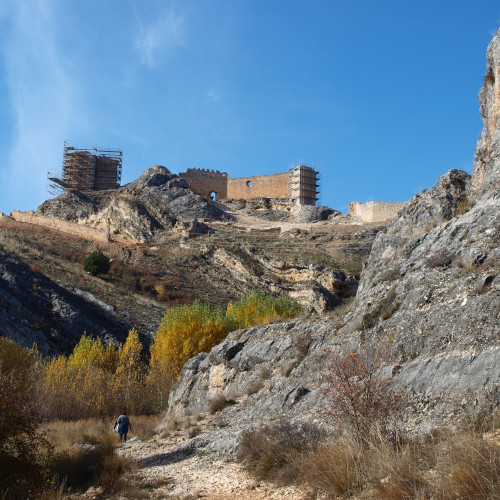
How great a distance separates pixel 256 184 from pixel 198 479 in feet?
178

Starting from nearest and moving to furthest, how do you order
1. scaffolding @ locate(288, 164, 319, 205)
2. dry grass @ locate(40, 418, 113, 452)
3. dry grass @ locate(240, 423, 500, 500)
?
dry grass @ locate(240, 423, 500, 500)
dry grass @ locate(40, 418, 113, 452)
scaffolding @ locate(288, 164, 319, 205)

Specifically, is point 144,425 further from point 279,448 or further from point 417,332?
point 417,332

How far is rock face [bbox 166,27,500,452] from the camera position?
6891 millimetres

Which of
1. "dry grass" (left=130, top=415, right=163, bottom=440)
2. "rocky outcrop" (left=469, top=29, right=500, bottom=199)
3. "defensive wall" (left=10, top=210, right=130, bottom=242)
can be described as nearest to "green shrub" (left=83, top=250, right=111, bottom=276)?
"defensive wall" (left=10, top=210, right=130, bottom=242)

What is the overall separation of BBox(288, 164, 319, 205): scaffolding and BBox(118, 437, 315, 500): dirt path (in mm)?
49213

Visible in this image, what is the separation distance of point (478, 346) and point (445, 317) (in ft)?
3.63

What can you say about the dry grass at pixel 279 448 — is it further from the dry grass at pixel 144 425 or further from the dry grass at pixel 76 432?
the dry grass at pixel 144 425

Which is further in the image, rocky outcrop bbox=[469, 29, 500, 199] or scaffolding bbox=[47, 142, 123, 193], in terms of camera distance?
scaffolding bbox=[47, 142, 123, 193]

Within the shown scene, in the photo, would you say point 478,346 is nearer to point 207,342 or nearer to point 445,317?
point 445,317

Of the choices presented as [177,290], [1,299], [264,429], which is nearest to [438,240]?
[264,429]

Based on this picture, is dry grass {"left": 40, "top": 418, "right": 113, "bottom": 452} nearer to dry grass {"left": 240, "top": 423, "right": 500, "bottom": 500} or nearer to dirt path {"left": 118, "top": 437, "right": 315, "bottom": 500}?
dirt path {"left": 118, "top": 437, "right": 315, "bottom": 500}

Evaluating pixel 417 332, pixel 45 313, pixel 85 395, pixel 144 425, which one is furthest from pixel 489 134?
pixel 45 313

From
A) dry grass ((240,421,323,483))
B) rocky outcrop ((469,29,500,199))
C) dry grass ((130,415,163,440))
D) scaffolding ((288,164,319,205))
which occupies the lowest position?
dry grass ((130,415,163,440))

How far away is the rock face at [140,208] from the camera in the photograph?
48.1 metres
